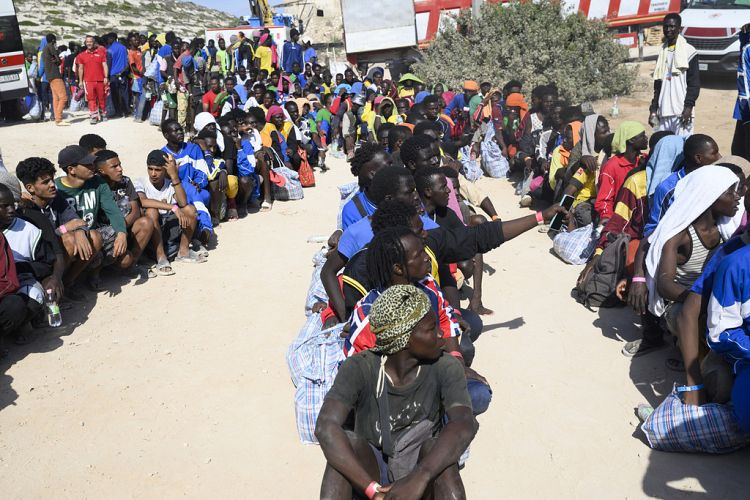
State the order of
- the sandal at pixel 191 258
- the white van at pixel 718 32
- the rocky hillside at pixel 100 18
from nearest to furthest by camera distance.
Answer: the sandal at pixel 191 258 → the white van at pixel 718 32 → the rocky hillside at pixel 100 18

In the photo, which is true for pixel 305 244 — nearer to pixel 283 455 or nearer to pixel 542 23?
pixel 283 455

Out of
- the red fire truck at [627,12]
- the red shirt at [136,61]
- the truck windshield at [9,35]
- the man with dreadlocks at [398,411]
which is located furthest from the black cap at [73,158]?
the red fire truck at [627,12]

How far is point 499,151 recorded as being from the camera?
34.4ft

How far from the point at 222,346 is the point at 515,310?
2.43 m

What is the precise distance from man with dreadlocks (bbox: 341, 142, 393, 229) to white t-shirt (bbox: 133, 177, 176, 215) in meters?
2.00

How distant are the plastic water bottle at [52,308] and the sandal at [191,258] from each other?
1.96m

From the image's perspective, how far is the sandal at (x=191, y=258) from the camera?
281 inches

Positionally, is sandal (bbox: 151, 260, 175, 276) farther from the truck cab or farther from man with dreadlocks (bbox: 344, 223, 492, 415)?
the truck cab

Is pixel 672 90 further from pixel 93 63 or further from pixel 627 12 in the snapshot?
pixel 93 63

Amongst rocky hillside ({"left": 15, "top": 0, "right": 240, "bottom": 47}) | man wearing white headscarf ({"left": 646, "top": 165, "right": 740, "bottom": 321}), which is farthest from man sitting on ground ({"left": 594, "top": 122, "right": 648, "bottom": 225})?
rocky hillside ({"left": 15, "top": 0, "right": 240, "bottom": 47})

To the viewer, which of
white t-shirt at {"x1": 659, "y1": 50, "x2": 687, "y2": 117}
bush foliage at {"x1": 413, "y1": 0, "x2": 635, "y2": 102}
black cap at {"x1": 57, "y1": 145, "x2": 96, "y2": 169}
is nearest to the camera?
black cap at {"x1": 57, "y1": 145, "x2": 96, "y2": 169}

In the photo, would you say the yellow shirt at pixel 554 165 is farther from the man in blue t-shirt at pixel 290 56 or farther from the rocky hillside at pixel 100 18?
the rocky hillside at pixel 100 18

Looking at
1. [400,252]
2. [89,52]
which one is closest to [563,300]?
[400,252]

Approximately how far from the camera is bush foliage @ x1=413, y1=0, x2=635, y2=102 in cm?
1388
